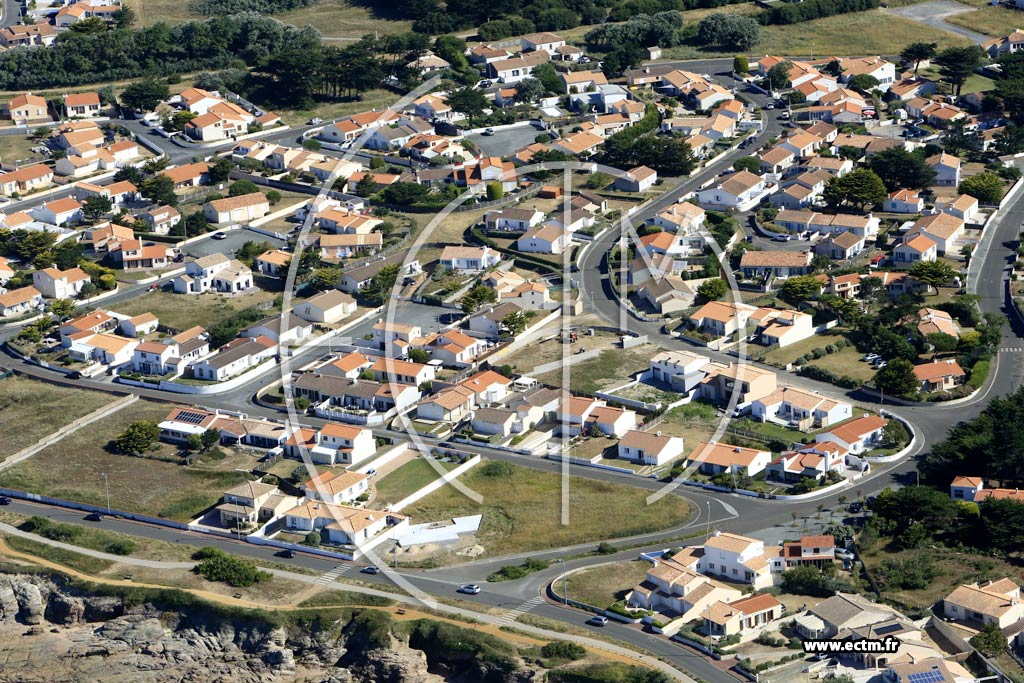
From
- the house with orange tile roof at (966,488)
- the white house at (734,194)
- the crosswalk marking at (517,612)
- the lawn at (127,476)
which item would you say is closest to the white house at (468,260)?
the white house at (734,194)

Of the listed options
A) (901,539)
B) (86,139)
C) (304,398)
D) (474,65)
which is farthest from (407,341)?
(474,65)

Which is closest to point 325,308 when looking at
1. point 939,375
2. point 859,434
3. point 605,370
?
point 605,370

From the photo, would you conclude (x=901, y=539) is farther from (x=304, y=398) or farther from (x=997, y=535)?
(x=304, y=398)

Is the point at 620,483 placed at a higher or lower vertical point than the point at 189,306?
lower

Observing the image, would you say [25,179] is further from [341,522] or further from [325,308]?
[341,522]

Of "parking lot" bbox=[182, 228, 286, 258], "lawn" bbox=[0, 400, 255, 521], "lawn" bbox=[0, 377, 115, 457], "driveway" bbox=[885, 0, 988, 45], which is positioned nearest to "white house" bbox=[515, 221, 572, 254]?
"parking lot" bbox=[182, 228, 286, 258]

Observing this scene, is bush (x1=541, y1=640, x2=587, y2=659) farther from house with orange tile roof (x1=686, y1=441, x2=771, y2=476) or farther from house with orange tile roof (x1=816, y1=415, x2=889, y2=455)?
house with orange tile roof (x1=816, y1=415, x2=889, y2=455)
